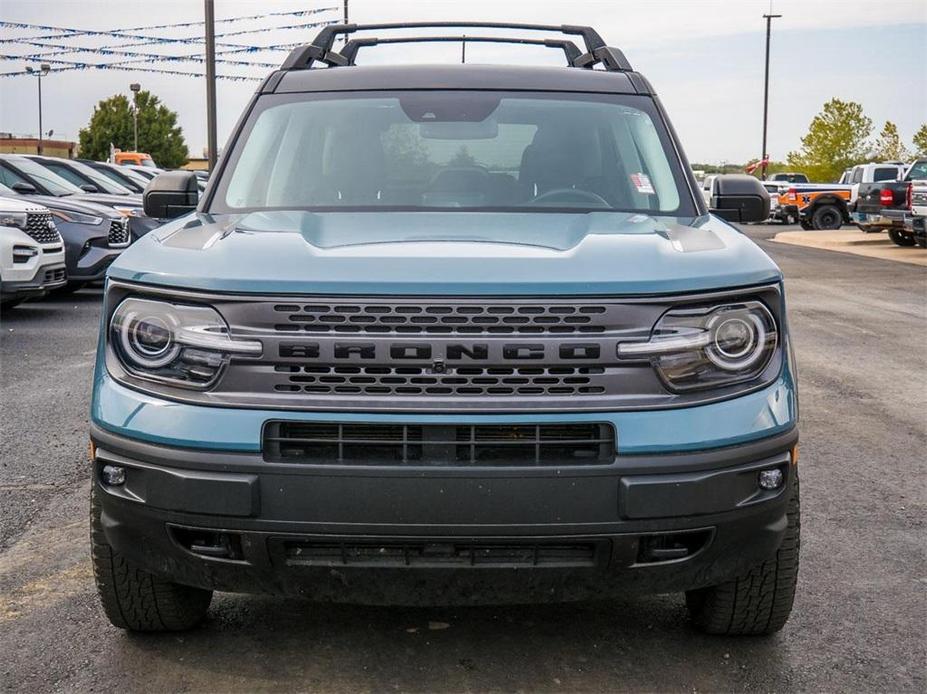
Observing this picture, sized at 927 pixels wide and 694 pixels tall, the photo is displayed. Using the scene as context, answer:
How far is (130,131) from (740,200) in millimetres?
99443

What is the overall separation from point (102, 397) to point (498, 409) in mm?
1022

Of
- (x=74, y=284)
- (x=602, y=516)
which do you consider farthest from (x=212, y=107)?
(x=602, y=516)

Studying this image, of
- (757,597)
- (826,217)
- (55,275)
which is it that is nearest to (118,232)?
(55,275)

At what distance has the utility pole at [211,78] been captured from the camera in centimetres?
2323

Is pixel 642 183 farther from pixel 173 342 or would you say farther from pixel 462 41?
pixel 173 342

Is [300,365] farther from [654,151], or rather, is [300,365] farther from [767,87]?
[767,87]

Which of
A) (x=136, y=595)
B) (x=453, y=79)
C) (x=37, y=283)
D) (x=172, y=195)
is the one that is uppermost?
(x=453, y=79)

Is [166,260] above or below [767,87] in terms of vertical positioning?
below

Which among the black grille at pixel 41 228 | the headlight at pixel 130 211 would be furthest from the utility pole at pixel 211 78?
the black grille at pixel 41 228

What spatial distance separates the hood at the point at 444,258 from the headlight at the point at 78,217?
34.5 ft

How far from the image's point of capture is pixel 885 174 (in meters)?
35.7

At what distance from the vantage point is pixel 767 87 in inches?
2351

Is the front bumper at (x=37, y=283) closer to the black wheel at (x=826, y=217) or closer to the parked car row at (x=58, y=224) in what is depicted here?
the parked car row at (x=58, y=224)

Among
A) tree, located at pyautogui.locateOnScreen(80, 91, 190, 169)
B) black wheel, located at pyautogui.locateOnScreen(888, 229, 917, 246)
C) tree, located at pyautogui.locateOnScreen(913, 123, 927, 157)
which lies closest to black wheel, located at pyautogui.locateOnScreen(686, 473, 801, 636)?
black wheel, located at pyautogui.locateOnScreen(888, 229, 917, 246)
